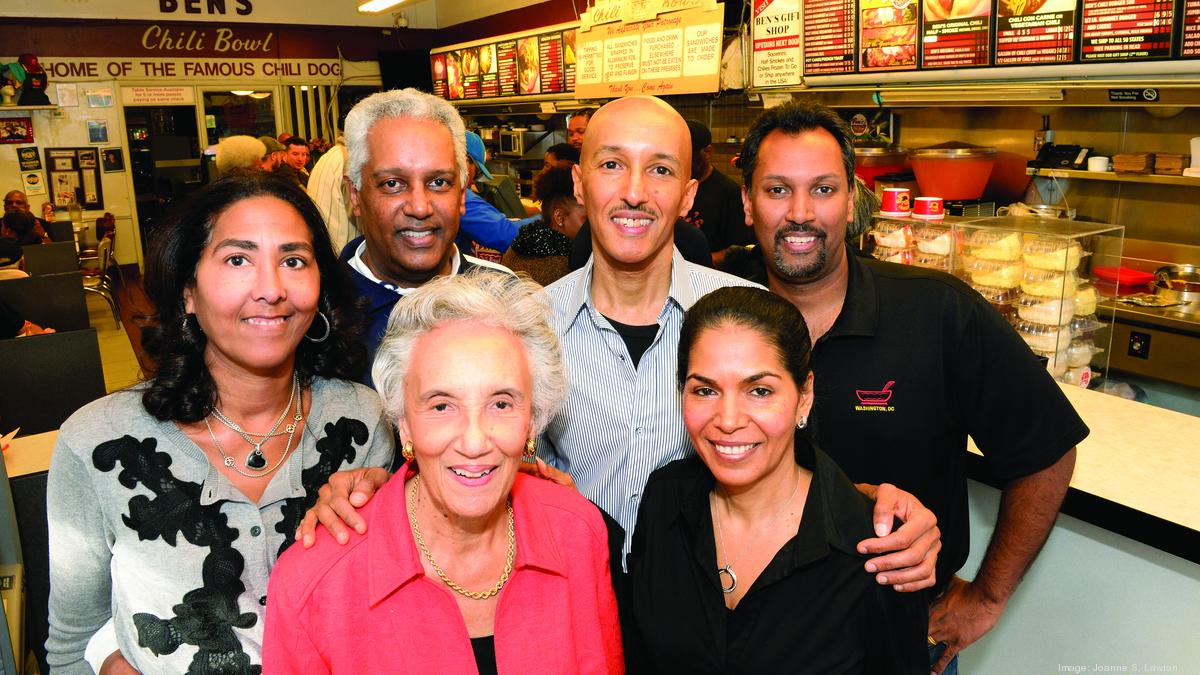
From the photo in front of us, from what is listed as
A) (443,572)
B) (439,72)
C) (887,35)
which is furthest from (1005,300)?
(439,72)

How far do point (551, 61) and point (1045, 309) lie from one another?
5.85 meters

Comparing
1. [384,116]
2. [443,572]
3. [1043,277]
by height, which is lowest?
[443,572]

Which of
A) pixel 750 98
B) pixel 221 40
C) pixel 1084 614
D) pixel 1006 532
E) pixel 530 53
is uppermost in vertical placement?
pixel 221 40

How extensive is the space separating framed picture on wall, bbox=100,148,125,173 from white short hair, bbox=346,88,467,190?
10443 millimetres

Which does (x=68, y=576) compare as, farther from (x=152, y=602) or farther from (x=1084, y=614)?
(x=1084, y=614)

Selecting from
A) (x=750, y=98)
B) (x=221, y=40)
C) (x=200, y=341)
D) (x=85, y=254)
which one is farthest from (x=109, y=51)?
(x=200, y=341)

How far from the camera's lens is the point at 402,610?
5.22ft

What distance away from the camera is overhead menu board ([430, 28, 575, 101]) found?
7.79 m

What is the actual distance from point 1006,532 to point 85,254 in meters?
9.61

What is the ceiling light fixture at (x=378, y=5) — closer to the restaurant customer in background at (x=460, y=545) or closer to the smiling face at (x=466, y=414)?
the restaurant customer in background at (x=460, y=545)

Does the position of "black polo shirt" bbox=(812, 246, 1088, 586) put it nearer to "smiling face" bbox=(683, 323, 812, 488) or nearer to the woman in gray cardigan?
"smiling face" bbox=(683, 323, 812, 488)

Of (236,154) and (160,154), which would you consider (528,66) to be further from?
(160,154)

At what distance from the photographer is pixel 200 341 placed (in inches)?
75.1

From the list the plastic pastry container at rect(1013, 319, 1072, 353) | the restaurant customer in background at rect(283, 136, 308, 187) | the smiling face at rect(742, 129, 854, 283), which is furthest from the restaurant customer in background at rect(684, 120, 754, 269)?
the restaurant customer in background at rect(283, 136, 308, 187)
